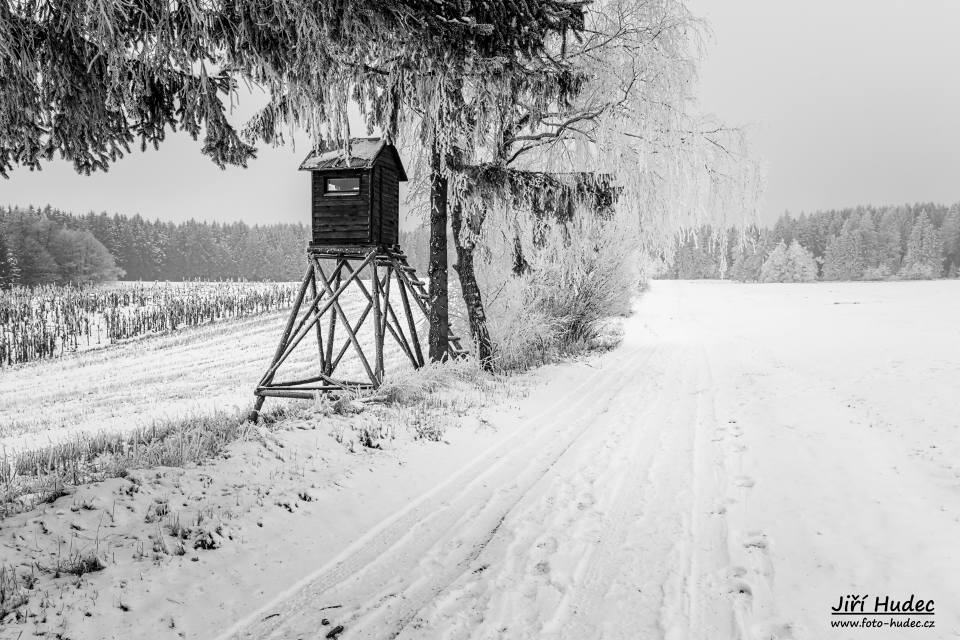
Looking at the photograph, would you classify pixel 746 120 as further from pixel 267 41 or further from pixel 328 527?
pixel 328 527

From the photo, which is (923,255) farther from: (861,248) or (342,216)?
(342,216)

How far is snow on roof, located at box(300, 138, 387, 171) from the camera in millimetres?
10484

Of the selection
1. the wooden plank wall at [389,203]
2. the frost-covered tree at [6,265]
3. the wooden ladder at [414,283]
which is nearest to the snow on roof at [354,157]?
the wooden plank wall at [389,203]

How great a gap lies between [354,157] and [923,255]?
102m

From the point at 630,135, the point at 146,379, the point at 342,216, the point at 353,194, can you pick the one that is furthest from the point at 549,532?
the point at 146,379

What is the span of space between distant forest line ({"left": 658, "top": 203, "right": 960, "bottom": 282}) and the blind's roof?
69.3m

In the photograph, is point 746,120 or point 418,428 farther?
point 746,120

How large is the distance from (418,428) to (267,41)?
489cm

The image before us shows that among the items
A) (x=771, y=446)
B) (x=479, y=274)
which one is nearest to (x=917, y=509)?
(x=771, y=446)

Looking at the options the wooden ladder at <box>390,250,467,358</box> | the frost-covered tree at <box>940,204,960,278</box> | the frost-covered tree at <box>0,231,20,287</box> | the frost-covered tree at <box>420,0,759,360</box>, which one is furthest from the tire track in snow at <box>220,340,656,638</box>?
the frost-covered tree at <box>940,204,960,278</box>

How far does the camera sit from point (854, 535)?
153 inches

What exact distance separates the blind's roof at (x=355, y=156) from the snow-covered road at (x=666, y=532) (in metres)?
6.62

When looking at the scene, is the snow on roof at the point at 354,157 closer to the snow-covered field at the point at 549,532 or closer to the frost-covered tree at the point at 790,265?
the snow-covered field at the point at 549,532

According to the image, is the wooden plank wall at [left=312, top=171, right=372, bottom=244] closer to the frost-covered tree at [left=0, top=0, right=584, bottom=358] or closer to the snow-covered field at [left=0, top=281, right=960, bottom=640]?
the frost-covered tree at [left=0, top=0, right=584, bottom=358]
